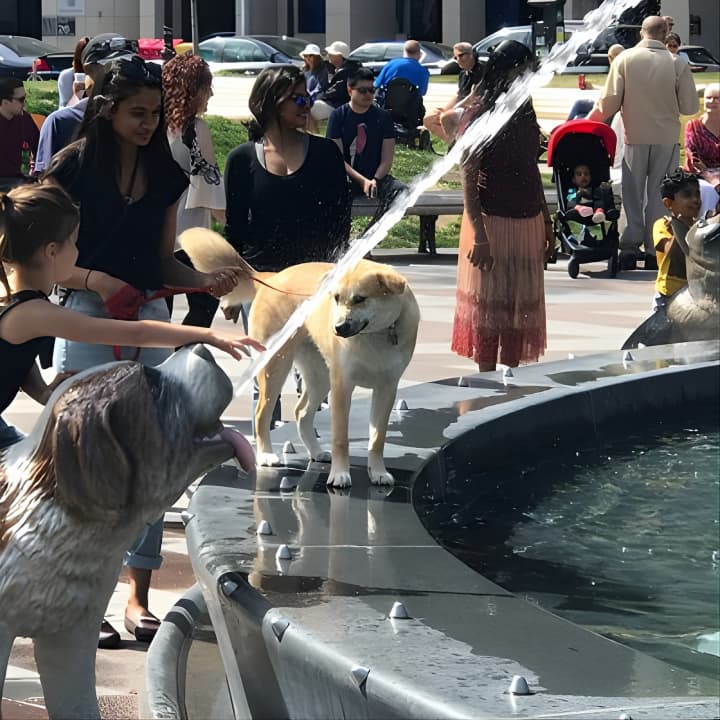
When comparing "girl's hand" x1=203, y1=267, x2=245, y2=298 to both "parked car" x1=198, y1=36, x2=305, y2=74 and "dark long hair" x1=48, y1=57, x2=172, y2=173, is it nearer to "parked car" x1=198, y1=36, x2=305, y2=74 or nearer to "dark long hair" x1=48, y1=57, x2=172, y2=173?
"dark long hair" x1=48, y1=57, x2=172, y2=173

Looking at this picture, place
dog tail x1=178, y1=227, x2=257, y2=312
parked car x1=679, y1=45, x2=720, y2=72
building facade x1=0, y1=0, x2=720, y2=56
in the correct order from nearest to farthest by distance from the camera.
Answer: dog tail x1=178, y1=227, x2=257, y2=312
parked car x1=679, y1=45, x2=720, y2=72
building facade x1=0, y1=0, x2=720, y2=56

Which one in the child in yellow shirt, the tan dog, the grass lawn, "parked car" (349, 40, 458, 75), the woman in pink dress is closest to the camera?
the tan dog

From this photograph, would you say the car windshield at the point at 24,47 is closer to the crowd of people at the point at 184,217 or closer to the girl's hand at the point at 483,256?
the crowd of people at the point at 184,217

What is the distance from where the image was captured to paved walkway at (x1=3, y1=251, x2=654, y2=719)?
5023 millimetres

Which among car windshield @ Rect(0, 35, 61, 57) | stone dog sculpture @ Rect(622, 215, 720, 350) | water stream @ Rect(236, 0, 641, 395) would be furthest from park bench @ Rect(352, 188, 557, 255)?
car windshield @ Rect(0, 35, 61, 57)

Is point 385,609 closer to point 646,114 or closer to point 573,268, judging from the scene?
point 573,268

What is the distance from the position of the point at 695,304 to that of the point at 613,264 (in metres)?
7.48

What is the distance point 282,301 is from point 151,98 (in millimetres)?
1096

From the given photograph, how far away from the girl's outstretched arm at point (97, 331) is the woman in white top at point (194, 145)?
4222mm

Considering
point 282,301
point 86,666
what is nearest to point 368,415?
point 282,301

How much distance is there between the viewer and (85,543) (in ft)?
12.2

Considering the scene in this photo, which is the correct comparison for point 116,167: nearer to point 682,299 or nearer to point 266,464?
point 266,464

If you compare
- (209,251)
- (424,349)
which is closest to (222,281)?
(209,251)

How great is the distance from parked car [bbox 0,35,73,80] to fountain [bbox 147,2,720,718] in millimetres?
35248
